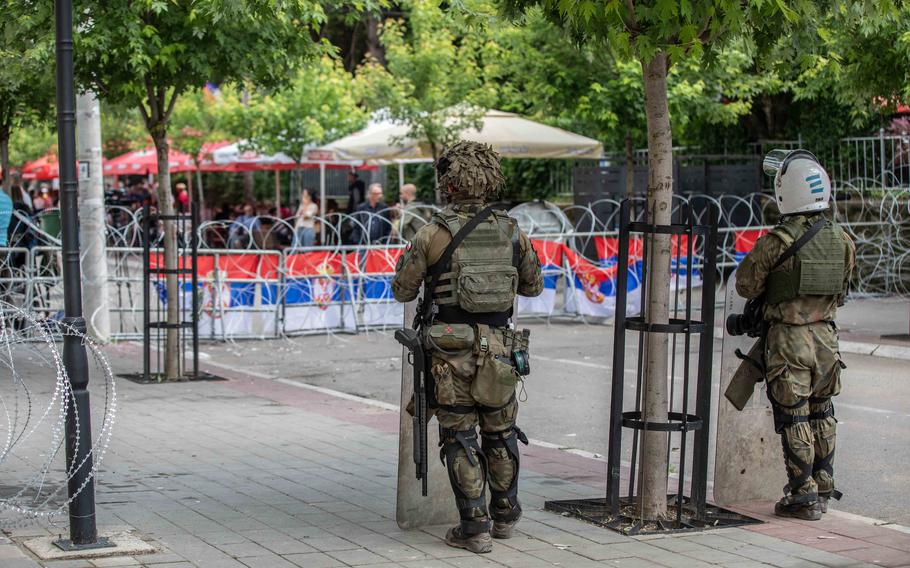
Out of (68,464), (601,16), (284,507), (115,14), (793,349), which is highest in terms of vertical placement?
(115,14)

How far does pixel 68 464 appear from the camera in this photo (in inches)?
217

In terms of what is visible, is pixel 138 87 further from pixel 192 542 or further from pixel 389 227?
pixel 389 227

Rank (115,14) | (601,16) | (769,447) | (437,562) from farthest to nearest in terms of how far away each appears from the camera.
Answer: (115,14), (769,447), (601,16), (437,562)

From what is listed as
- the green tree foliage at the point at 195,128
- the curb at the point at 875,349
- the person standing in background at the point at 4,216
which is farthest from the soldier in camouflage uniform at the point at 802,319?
the green tree foliage at the point at 195,128

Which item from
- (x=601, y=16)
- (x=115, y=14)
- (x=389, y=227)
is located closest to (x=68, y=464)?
(x=601, y=16)

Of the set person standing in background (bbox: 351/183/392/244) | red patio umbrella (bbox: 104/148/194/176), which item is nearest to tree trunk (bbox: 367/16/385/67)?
red patio umbrella (bbox: 104/148/194/176)

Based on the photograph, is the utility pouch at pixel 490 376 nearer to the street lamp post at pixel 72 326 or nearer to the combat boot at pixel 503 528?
the combat boot at pixel 503 528

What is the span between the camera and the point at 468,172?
5.74m

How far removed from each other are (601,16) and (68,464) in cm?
320

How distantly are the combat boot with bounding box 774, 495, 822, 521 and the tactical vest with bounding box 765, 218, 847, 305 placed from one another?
→ 1011 millimetres

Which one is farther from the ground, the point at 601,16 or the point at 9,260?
the point at 601,16

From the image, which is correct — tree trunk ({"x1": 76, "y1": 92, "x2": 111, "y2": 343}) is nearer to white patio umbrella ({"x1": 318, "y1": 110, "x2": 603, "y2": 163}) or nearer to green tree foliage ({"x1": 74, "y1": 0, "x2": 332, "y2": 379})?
green tree foliage ({"x1": 74, "y1": 0, "x2": 332, "y2": 379})

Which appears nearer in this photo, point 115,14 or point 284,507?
point 284,507

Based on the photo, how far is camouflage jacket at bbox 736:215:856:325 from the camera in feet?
20.6
